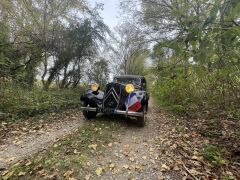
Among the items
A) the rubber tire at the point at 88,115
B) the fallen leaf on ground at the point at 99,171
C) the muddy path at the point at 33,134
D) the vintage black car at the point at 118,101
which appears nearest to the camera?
the fallen leaf on ground at the point at 99,171

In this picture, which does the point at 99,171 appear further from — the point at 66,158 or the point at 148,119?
the point at 148,119

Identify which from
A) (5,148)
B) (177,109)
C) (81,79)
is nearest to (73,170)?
(5,148)

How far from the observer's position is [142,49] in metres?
17.4

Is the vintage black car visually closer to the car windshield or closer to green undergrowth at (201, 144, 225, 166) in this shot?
green undergrowth at (201, 144, 225, 166)

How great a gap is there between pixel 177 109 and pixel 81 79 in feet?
28.3

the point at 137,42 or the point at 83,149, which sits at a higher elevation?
the point at 137,42

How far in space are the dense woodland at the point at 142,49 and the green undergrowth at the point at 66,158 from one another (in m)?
2.31

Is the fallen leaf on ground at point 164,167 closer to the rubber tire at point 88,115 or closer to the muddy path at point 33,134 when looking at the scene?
the muddy path at point 33,134

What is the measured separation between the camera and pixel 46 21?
12.2 meters

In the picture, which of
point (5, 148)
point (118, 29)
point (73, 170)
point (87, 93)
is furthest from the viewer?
point (118, 29)

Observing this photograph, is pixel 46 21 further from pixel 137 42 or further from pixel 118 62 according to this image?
pixel 118 62

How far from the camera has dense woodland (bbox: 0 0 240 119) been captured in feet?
10.7

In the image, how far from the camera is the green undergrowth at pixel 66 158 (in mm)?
3082

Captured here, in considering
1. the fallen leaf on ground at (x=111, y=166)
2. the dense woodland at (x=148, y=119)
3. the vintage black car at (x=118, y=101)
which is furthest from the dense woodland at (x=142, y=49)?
the fallen leaf on ground at (x=111, y=166)
